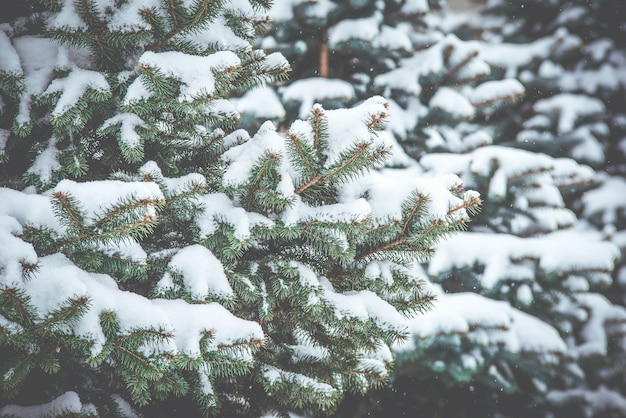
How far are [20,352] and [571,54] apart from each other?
8232 mm

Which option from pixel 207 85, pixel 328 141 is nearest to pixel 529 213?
pixel 328 141

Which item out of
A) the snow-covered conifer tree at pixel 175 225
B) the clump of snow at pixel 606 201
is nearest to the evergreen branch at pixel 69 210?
the snow-covered conifer tree at pixel 175 225

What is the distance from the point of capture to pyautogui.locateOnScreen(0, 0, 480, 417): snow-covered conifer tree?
1268mm

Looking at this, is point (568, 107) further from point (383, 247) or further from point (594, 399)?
point (383, 247)

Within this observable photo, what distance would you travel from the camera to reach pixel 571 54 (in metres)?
6.64

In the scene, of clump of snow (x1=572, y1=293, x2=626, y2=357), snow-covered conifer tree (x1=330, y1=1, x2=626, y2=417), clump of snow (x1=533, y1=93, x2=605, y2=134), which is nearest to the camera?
snow-covered conifer tree (x1=330, y1=1, x2=626, y2=417)

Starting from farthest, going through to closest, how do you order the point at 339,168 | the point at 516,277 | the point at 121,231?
1. the point at 516,277
2. the point at 339,168
3. the point at 121,231

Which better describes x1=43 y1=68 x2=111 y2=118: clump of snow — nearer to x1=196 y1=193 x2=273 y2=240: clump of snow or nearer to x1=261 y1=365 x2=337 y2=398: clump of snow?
x1=196 y1=193 x2=273 y2=240: clump of snow

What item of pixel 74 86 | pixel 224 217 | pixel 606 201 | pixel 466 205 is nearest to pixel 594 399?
pixel 606 201

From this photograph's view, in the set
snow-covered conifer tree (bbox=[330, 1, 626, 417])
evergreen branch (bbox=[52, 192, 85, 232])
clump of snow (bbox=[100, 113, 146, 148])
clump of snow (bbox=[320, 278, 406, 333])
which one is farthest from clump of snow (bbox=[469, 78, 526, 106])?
evergreen branch (bbox=[52, 192, 85, 232])

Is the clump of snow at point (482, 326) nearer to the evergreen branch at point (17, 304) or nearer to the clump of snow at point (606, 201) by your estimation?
the evergreen branch at point (17, 304)

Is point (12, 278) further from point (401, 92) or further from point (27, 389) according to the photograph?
point (401, 92)

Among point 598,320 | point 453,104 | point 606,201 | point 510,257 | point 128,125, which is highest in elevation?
point 128,125

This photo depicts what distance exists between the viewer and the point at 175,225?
1.66 meters
